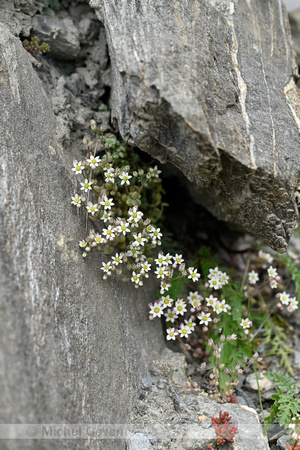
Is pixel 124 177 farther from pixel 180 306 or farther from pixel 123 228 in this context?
pixel 180 306

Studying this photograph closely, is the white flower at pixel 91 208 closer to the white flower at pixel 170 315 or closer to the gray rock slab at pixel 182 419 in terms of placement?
the white flower at pixel 170 315

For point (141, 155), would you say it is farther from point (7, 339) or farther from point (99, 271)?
point (7, 339)

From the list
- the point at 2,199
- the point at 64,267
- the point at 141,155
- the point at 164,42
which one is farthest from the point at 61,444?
the point at 164,42

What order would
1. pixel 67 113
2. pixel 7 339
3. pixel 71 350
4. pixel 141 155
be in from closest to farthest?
pixel 7 339 → pixel 71 350 → pixel 67 113 → pixel 141 155

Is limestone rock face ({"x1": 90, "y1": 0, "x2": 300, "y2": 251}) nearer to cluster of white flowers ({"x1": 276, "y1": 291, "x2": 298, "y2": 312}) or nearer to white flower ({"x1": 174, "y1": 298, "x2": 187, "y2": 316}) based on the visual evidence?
cluster of white flowers ({"x1": 276, "y1": 291, "x2": 298, "y2": 312})

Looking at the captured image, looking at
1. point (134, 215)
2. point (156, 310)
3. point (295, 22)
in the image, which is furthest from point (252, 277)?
point (295, 22)

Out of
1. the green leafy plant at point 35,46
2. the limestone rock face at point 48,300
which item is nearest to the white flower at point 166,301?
the limestone rock face at point 48,300

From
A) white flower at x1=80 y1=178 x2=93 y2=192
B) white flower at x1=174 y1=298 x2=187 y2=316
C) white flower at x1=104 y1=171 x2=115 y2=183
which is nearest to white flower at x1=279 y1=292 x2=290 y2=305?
white flower at x1=174 y1=298 x2=187 y2=316
